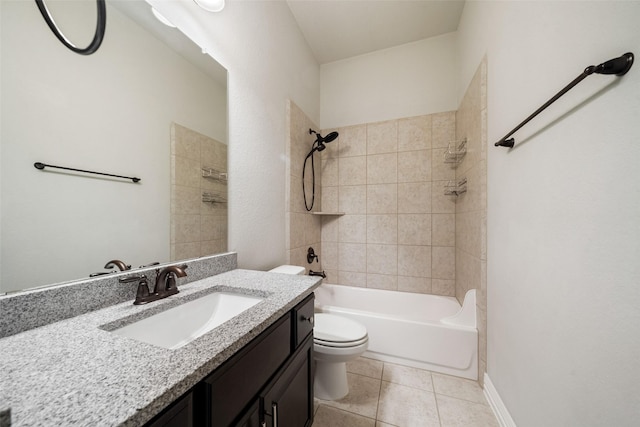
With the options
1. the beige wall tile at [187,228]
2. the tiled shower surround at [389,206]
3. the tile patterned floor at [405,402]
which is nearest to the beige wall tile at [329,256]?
the tiled shower surround at [389,206]

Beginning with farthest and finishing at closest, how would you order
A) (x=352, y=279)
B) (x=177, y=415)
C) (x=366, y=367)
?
(x=352, y=279), (x=366, y=367), (x=177, y=415)

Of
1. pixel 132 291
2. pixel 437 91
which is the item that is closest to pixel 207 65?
pixel 132 291

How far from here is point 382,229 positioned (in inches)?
93.0

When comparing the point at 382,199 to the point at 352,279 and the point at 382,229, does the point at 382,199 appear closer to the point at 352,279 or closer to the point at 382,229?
the point at 382,229

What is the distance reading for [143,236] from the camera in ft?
2.89

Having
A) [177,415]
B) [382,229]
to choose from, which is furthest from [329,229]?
[177,415]

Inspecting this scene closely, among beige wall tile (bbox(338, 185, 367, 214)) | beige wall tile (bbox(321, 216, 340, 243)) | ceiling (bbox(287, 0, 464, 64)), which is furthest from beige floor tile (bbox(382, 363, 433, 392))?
ceiling (bbox(287, 0, 464, 64))

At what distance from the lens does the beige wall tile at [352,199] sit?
244cm

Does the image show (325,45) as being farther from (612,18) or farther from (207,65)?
(612,18)

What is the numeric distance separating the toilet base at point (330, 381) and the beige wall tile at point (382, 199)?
1.46 metres

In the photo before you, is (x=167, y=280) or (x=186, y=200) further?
(x=186, y=200)

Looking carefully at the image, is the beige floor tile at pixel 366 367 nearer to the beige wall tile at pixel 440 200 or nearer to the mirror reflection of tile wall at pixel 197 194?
the mirror reflection of tile wall at pixel 197 194

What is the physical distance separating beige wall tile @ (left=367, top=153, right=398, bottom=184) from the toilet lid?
4.71ft

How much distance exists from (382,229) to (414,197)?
45cm
